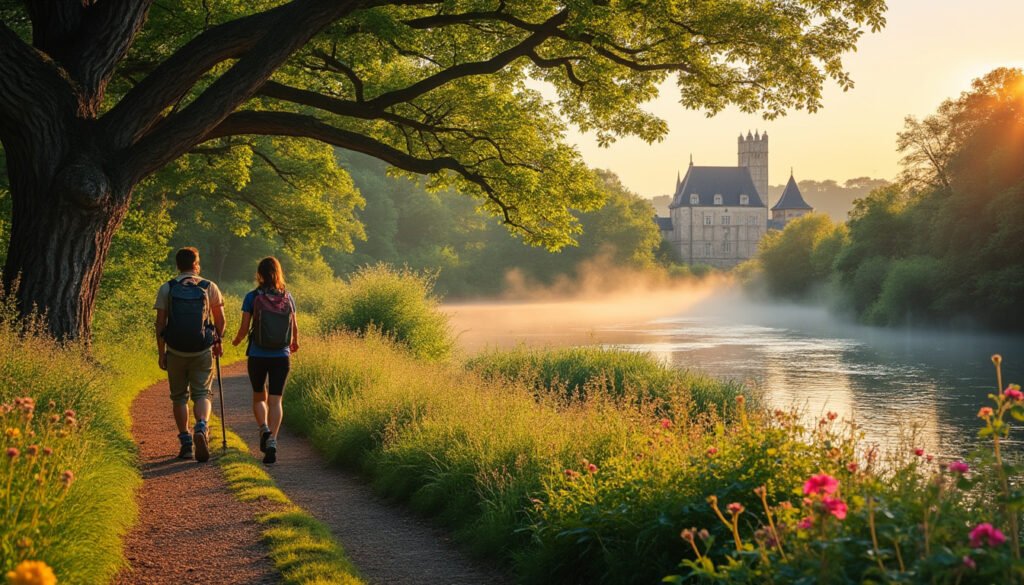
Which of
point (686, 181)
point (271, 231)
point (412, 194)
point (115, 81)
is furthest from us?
point (686, 181)

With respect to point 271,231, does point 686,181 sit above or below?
above

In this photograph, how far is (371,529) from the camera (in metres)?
7.76

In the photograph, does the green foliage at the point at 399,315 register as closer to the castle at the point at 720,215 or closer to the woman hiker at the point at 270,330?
the woman hiker at the point at 270,330

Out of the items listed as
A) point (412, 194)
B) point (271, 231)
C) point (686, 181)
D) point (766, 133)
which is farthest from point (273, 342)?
point (766, 133)

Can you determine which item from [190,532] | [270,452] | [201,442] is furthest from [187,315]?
[190,532]

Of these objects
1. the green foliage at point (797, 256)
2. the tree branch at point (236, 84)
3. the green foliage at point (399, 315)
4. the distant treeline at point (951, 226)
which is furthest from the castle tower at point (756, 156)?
the tree branch at point (236, 84)

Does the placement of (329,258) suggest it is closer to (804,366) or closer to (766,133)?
(804,366)

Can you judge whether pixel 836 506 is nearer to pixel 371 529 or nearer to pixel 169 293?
pixel 371 529

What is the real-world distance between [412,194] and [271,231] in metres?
63.7

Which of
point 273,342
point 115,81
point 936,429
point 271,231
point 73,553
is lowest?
point 936,429

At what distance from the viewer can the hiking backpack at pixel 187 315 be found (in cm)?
897

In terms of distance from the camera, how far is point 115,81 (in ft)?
50.6

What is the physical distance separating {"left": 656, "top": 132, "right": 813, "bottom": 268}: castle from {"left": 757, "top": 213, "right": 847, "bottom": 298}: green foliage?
7516cm

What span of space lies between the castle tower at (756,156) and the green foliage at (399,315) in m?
151
